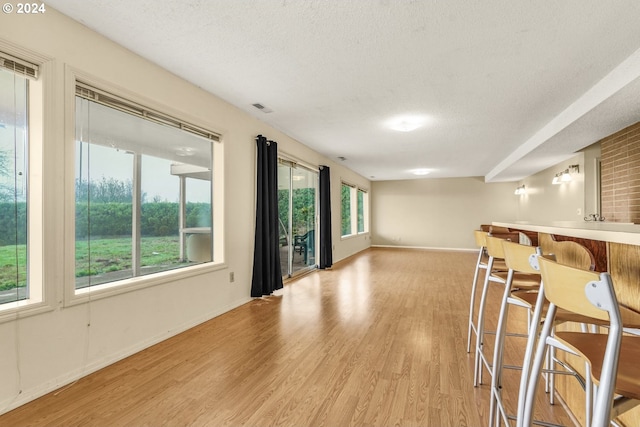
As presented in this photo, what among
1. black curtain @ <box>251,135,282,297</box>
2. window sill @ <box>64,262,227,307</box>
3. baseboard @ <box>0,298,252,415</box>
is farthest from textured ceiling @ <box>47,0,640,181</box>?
baseboard @ <box>0,298,252,415</box>

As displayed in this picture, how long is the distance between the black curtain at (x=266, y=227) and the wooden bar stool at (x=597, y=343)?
3.26m

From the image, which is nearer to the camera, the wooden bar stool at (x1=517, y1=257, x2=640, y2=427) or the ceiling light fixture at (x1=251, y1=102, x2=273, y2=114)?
the wooden bar stool at (x1=517, y1=257, x2=640, y2=427)

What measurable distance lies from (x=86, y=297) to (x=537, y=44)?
3.83 meters

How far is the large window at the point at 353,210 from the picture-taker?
8117 mm

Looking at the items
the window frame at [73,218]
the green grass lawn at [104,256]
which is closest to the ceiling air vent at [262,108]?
the window frame at [73,218]

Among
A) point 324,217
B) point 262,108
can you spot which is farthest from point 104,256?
point 324,217

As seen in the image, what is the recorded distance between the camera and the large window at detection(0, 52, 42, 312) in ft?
5.90

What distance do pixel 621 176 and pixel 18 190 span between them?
20.7 feet

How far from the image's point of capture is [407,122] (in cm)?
407

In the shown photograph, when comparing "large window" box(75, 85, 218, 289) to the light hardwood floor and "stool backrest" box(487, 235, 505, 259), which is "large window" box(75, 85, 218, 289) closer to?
the light hardwood floor

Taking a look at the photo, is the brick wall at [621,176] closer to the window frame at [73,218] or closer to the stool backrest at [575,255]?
the stool backrest at [575,255]

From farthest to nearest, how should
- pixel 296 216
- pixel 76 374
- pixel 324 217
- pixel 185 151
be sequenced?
pixel 324 217, pixel 296 216, pixel 185 151, pixel 76 374

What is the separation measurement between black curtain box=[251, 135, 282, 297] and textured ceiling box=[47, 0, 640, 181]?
0.53 meters

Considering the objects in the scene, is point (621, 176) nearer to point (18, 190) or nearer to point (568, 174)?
point (568, 174)
